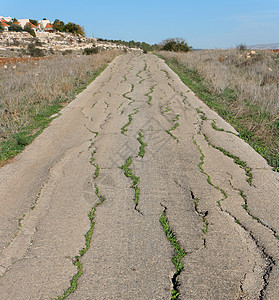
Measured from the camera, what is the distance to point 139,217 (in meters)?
2.90

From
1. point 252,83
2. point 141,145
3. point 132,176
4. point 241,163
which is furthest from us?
point 252,83

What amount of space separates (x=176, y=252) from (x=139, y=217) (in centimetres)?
60

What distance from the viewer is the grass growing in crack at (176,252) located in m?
2.06

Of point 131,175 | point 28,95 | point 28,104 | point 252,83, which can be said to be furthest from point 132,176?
point 252,83

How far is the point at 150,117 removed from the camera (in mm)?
6305

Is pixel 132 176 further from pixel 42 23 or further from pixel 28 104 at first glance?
pixel 42 23

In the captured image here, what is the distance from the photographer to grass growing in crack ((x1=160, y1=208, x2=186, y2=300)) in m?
2.06

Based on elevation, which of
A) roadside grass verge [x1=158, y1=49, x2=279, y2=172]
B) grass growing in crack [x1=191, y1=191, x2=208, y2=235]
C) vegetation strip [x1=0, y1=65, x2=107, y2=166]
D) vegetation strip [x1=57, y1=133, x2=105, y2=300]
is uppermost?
roadside grass verge [x1=158, y1=49, x2=279, y2=172]

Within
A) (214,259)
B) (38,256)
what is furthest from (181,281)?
(38,256)

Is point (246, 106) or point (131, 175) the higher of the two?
point (246, 106)

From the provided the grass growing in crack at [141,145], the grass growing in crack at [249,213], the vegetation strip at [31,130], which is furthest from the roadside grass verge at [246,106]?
the vegetation strip at [31,130]

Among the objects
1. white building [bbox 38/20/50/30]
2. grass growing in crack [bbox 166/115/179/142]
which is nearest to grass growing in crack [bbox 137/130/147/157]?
grass growing in crack [bbox 166/115/179/142]

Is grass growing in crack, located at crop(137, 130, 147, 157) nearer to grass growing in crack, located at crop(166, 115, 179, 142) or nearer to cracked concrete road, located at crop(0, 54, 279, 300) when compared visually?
cracked concrete road, located at crop(0, 54, 279, 300)

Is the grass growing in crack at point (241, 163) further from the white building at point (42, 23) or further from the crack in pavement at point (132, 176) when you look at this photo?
the white building at point (42, 23)
